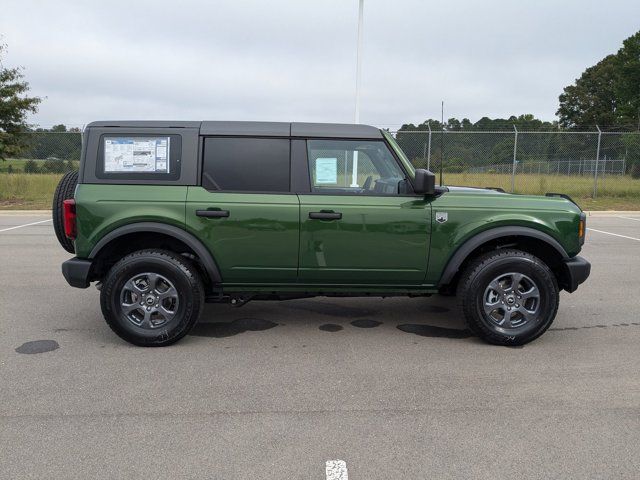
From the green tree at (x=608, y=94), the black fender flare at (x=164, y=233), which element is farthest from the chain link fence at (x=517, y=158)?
the green tree at (x=608, y=94)

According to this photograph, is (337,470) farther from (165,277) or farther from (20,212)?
(20,212)

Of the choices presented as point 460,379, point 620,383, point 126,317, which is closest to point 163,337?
point 126,317

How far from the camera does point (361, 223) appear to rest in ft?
14.1

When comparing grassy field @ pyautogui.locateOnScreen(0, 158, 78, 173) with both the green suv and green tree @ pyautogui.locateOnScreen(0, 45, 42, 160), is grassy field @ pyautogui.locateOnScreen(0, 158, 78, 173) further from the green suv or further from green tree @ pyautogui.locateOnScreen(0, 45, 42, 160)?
the green suv

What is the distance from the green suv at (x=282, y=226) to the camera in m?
4.27

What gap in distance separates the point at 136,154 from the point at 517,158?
17075mm

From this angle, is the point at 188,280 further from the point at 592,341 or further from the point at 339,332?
the point at 592,341

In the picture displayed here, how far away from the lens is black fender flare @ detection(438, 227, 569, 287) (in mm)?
4340

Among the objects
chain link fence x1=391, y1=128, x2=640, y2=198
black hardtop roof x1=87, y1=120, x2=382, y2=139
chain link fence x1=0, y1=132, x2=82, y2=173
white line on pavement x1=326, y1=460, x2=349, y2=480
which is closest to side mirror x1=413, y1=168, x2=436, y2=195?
black hardtop roof x1=87, y1=120, x2=382, y2=139

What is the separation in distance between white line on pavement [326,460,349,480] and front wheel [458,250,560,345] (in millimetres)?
2101

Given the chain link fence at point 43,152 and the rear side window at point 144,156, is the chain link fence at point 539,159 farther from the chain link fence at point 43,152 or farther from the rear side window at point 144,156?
the rear side window at point 144,156

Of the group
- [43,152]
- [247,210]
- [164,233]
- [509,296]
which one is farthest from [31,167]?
[509,296]

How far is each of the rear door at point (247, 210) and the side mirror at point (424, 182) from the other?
99cm

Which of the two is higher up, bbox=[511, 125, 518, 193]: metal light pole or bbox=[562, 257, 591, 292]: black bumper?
bbox=[511, 125, 518, 193]: metal light pole
